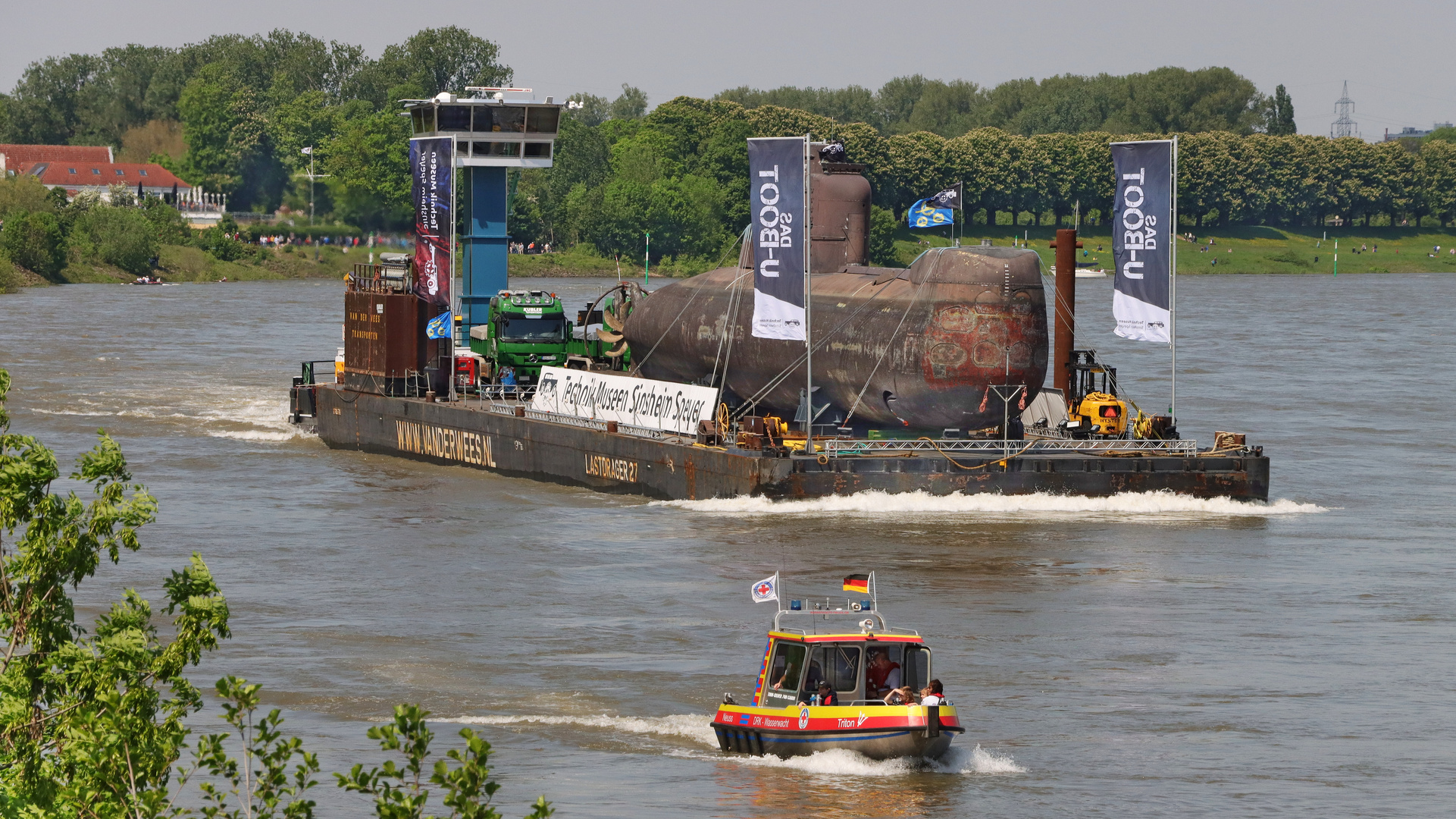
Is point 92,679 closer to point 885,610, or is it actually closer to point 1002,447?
point 885,610

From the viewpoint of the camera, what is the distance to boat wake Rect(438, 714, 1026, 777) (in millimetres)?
23891

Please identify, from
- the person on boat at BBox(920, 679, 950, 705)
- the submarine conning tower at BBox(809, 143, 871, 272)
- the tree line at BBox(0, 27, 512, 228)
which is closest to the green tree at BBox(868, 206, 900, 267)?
the tree line at BBox(0, 27, 512, 228)

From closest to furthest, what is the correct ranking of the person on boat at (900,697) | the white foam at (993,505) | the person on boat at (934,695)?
the person on boat at (934,695) < the person on boat at (900,697) < the white foam at (993,505)

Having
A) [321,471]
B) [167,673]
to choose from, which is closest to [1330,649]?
[167,673]

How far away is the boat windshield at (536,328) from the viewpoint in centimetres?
6019

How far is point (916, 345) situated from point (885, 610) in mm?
11543

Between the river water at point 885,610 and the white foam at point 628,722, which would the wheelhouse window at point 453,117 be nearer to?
the river water at point 885,610

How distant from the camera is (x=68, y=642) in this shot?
51.2 feet

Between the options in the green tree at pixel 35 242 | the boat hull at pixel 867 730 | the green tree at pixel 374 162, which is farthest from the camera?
the green tree at pixel 35 242

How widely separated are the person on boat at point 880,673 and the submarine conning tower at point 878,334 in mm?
20404

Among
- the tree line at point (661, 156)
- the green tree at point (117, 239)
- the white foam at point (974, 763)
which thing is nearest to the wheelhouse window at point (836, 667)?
the white foam at point (974, 763)

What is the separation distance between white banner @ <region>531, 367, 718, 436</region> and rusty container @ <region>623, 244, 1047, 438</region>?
148 centimetres

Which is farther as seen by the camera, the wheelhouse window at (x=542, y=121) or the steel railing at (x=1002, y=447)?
the wheelhouse window at (x=542, y=121)

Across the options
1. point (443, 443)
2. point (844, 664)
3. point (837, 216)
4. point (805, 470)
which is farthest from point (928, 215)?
point (844, 664)
